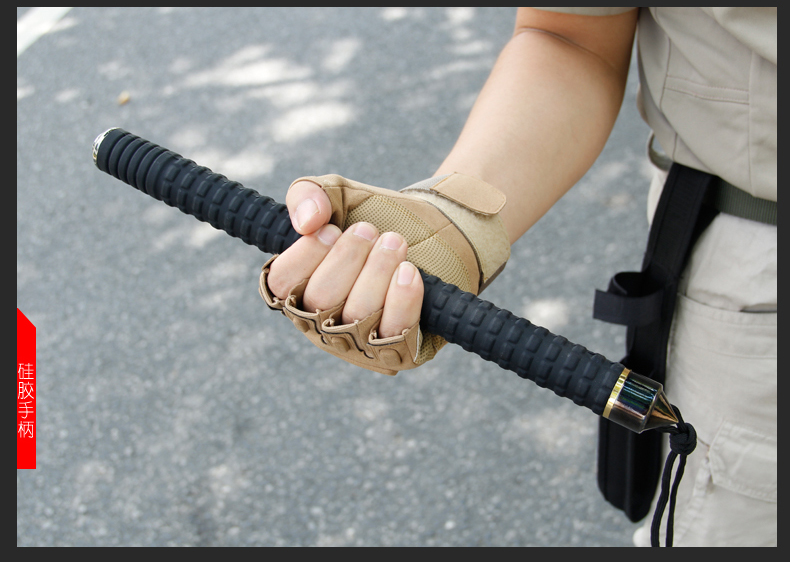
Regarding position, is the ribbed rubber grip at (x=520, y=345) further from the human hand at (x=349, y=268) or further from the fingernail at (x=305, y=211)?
the fingernail at (x=305, y=211)

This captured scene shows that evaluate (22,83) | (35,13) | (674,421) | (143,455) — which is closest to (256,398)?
(143,455)

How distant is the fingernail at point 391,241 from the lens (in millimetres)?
1027

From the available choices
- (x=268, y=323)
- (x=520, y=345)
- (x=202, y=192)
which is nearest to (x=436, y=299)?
(x=520, y=345)

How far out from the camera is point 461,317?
1.03 m

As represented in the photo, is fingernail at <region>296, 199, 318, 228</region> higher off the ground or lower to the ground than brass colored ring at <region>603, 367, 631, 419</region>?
higher

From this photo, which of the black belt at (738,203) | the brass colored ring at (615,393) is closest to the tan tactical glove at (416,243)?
the brass colored ring at (615,393)

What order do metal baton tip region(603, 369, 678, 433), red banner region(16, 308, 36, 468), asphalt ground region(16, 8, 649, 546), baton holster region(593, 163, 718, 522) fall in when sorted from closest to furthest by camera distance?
metal baton tip region(603, 369, 678, 433) → baton holster region(593, 163, 718, 522) → asphalt ground region(16, 8, 649, 546) → red banner region(16, 308, 36, 468)

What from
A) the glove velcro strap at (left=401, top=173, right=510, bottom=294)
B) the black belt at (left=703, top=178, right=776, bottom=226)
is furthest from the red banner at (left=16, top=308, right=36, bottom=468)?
the black belt at (left=703, top=178, right=776, bottom=226)

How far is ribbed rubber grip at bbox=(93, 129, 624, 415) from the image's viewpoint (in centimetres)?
99

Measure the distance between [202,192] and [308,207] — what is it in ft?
0.80

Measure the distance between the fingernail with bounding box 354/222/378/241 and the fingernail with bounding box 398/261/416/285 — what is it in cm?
7

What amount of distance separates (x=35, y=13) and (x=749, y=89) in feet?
17.2

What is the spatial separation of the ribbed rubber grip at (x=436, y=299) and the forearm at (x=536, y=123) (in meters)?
0.32

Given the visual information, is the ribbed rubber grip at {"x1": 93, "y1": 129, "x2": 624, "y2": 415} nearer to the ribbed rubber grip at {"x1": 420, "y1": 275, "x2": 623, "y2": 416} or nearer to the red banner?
the ribbed rubber grip at {"x1": 420, "y1": 275, "x2": 623, "y2": 416}
